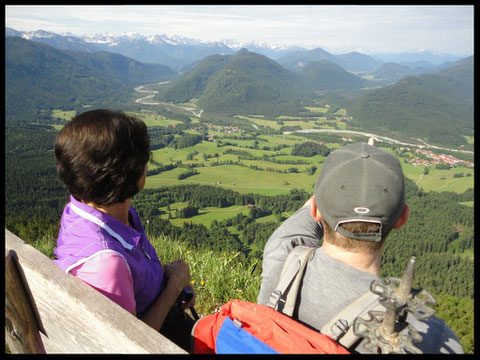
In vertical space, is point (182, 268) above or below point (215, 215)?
above

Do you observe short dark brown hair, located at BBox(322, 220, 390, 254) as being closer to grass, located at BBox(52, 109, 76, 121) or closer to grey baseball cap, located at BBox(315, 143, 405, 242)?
grey baseball cap, located at BBox(315, 143, 405, 242)

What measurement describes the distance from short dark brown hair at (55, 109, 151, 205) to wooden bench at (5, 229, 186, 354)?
16.5 inches

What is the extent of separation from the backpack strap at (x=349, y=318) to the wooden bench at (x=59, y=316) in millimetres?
670

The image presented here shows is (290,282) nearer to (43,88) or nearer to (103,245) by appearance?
(103,245)

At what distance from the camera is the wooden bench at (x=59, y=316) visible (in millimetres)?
1131

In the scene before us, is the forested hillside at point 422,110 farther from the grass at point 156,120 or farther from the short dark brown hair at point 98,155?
the short dark brown hair at point 98,155

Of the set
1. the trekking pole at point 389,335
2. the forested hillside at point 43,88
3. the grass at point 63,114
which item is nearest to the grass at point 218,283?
the trekking pole at point 389,335

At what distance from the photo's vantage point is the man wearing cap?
1.41m

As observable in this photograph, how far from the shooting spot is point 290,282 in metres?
1.54

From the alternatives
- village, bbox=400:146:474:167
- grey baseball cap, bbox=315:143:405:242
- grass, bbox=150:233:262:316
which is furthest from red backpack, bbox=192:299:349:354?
village, bbox=400:146:474:167

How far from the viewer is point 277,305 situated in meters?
1.52

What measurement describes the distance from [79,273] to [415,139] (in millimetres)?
129845

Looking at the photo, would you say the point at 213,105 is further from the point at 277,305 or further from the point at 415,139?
the point at 277,305

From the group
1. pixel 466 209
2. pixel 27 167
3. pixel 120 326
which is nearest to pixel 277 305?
pixel 120 326
